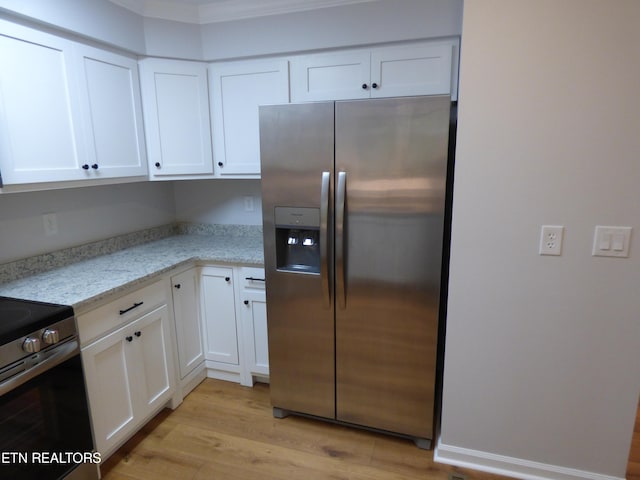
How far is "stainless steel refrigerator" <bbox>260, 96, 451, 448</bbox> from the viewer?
1.72 meters

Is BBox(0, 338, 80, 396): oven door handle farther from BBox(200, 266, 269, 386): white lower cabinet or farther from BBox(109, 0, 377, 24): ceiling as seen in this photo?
BBox(109, 0, 377, 24): ceiling

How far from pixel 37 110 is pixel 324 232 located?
4.74 ft

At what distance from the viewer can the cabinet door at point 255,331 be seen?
7.72 ft

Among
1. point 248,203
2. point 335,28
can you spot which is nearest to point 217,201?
point 248,203

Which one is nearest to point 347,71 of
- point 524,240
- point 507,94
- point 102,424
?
point 507,94

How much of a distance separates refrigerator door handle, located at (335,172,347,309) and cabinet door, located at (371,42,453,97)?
70 cm

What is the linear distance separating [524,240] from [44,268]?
243 cm

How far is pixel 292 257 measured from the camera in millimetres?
2070

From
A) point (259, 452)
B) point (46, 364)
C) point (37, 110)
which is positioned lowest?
point (259, 452)

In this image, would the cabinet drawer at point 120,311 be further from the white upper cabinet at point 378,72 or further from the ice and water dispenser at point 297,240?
the white upper cabinet at point 378,72

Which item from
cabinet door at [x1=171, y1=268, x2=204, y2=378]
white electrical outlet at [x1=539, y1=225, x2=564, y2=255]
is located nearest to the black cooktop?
cabinet door at [x1=171, y1=268, x2=204, y2=378]

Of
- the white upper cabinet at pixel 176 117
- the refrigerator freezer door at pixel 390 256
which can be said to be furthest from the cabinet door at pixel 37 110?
the refrigerator freezer door at pixel 390 256

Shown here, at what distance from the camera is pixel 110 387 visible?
1.81 metres

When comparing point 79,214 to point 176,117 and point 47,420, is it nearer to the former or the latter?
point 176,117
